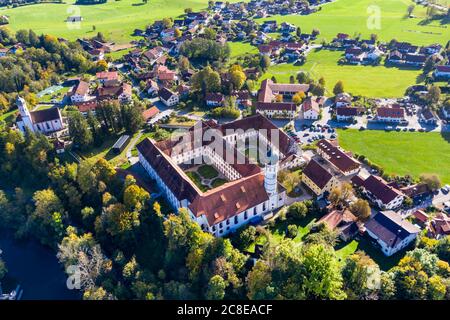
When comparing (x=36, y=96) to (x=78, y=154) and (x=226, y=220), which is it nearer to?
(x=78, y=154)

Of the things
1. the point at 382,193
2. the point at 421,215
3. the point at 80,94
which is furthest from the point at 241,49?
the point at 421,215

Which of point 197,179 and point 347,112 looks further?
point 347,112

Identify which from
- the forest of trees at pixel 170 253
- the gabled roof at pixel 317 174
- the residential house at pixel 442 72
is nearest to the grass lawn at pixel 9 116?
the forest of trees at pixel 170 253

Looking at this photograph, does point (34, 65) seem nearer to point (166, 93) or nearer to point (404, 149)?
point (166, 93)

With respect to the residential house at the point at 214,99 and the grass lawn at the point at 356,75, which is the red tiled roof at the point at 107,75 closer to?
the residential house at the point at 214,99

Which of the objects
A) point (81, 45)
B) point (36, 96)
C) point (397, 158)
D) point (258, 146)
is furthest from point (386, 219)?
point (81, 45)

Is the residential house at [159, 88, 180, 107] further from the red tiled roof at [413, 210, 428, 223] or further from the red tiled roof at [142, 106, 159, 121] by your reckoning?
the red tiled roof at [413, 210, 428, 223]

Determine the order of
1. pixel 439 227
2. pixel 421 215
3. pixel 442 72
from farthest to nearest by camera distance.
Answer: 1. pixel 442 72
2. pixel 421 215
3. pixel 439 227
